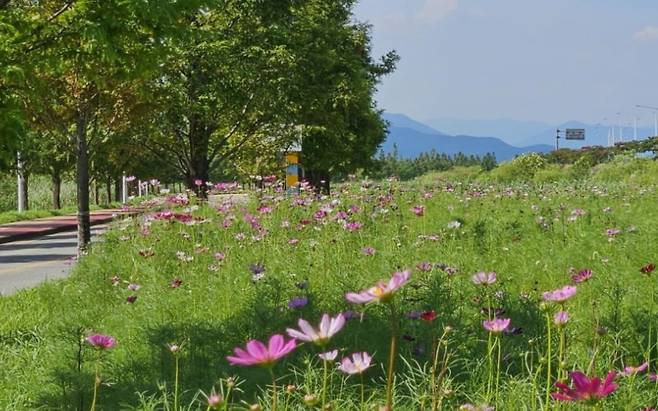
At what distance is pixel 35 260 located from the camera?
1509 cm

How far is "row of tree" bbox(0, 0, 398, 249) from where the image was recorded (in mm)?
6992

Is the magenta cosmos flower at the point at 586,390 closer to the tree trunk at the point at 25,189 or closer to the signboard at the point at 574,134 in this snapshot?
the tree trunk at the point at 25,189

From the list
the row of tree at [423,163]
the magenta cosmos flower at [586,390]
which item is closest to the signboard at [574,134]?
the row of tree at [423,163]

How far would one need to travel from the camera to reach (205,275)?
6855mm

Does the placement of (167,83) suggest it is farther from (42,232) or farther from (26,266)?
(42,232)

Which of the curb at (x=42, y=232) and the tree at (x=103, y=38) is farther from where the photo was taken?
the curb at (x=42, y=232)

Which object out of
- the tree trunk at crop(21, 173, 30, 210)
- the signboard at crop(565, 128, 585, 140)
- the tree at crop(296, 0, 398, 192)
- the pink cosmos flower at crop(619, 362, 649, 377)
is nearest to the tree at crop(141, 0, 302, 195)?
the tree at crop(296, 0, 398, 192)

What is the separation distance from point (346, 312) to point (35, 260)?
42.3ft

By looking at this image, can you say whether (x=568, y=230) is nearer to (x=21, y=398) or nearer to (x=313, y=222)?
(x=313, y=222)

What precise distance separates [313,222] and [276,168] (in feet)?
50.2

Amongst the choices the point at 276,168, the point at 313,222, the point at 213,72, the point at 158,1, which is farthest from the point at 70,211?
the point at 158,1

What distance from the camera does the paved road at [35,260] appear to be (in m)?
11.8

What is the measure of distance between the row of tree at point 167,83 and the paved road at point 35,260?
36.5 inches

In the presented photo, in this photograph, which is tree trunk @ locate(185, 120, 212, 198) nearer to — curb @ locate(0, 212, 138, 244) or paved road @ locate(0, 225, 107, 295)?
curb @ locate(0, 212, 138, 244)
